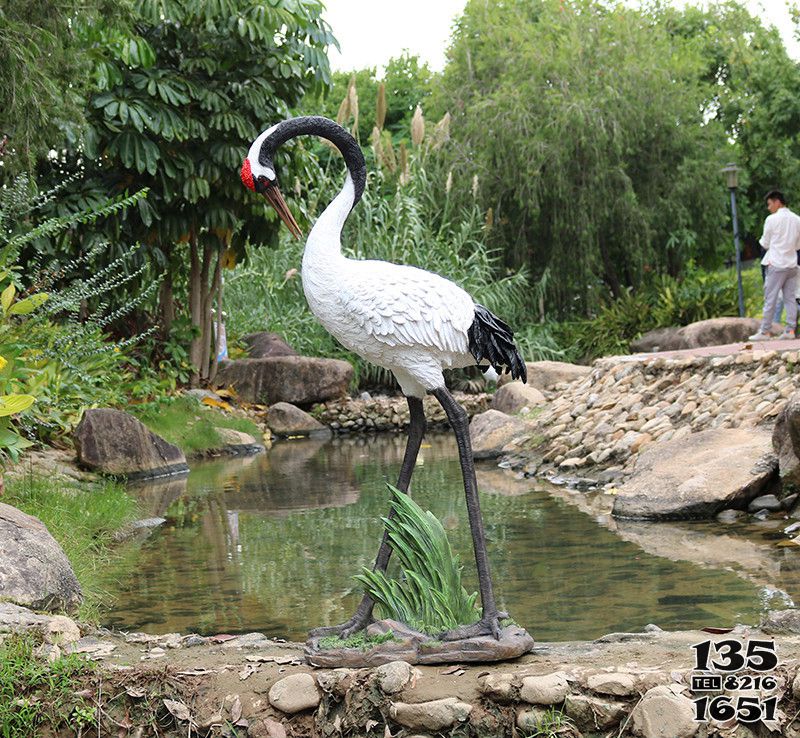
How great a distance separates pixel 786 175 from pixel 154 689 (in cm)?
2480

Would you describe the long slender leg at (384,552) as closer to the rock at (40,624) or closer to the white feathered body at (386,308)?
the white feathered body at (386,308)

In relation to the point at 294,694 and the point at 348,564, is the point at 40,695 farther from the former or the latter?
the point at 348,564

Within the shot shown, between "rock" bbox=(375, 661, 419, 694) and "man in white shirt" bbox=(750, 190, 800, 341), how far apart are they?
986 centimetres

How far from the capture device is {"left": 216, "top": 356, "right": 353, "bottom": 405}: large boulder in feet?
53.6

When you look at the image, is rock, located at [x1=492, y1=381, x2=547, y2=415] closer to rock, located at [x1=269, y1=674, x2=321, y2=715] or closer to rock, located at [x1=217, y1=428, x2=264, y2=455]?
rock, located at [x1=217, y1=428, x2=264, y2=455]

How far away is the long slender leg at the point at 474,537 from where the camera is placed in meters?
3.95

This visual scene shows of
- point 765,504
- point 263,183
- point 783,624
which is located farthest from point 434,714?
point 765,504

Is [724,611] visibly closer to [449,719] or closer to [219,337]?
[449,719]

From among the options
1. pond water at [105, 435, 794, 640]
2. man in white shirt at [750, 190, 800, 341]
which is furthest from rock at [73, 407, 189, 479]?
man in white shirt at [750, 190, 800, 341]

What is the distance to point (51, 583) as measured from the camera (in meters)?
4.91

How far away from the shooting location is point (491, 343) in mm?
4309

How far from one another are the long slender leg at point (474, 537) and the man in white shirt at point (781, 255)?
363 inches

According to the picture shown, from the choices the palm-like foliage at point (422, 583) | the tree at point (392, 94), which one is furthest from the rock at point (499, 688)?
the tree at point (392, 94)

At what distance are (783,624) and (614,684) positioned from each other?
3.45 ft
